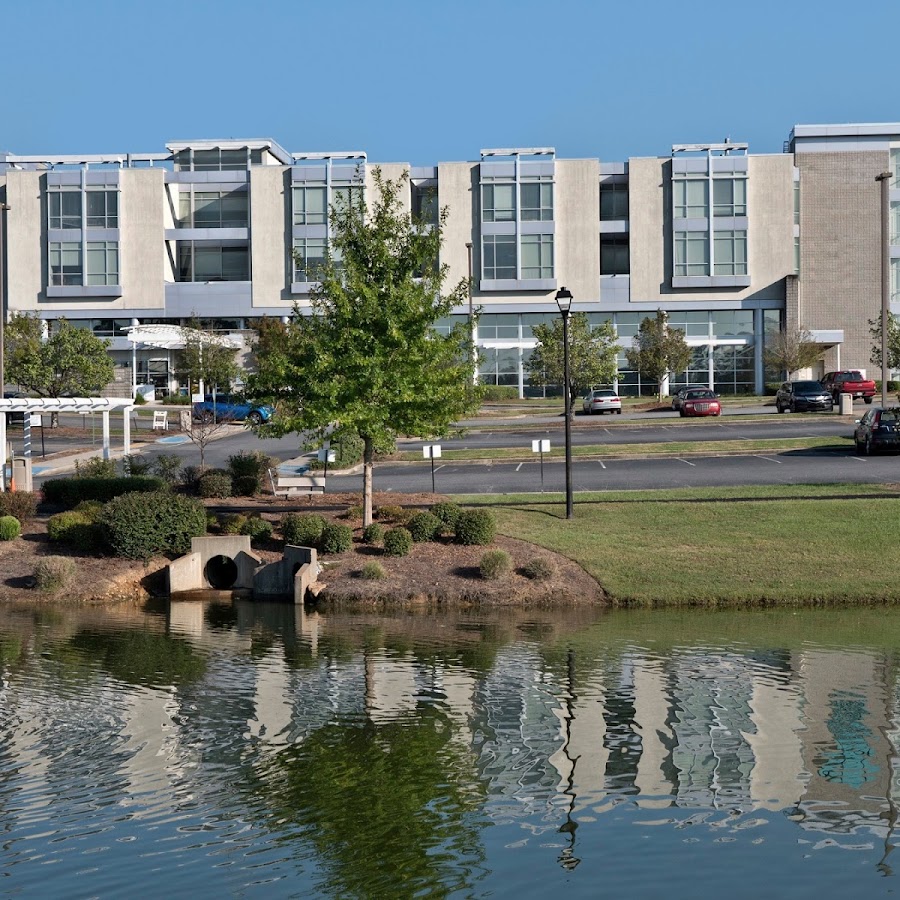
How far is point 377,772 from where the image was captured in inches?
526

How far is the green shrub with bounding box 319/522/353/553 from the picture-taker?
86.1 ft

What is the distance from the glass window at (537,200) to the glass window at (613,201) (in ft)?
13.0

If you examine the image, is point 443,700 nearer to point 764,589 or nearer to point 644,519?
point 764,589

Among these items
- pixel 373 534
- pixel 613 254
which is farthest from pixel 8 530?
pixel 613 254

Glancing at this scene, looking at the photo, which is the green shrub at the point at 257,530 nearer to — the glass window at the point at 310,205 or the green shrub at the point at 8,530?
the green shrub at the point at 8,530

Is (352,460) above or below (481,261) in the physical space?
below

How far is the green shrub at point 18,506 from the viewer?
97.3 ft

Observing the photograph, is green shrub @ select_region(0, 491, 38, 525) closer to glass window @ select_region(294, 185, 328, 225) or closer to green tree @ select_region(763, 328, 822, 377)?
glass window @ select_region(294, 185, 328, 225)

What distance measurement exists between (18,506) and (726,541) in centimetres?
1592

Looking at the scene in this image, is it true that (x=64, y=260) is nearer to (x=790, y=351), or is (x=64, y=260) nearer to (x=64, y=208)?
(x=64, y=208)

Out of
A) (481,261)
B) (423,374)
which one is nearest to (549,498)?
(423,374)


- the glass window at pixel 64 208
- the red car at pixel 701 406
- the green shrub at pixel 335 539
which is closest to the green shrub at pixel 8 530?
the green shrub at pixel 335 539

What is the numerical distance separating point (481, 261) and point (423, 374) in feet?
192

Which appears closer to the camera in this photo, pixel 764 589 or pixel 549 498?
pixel 764 589
